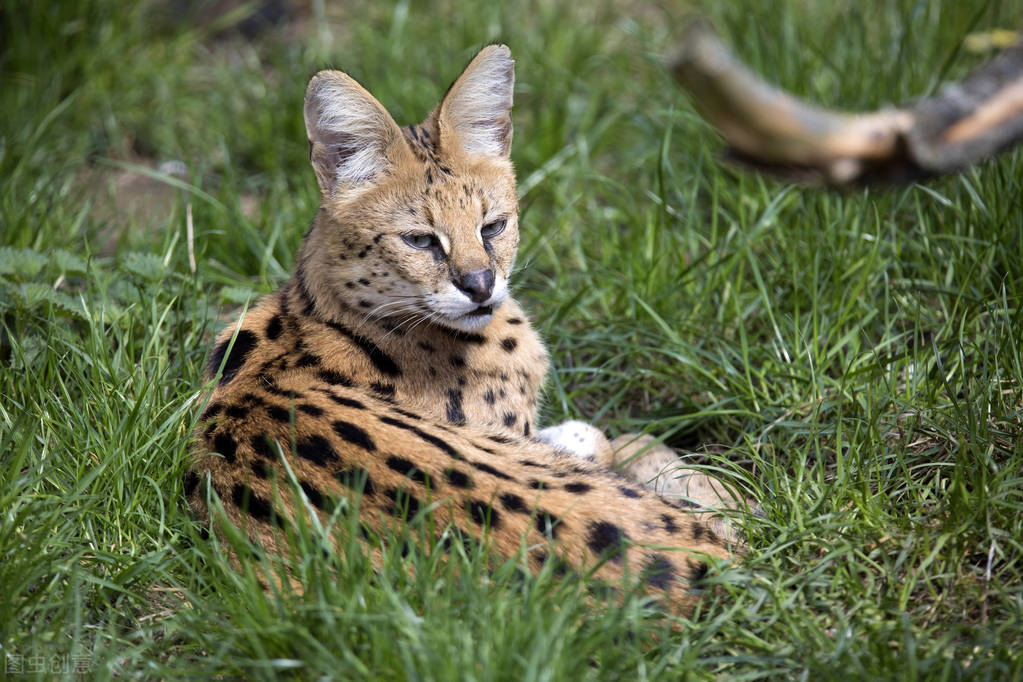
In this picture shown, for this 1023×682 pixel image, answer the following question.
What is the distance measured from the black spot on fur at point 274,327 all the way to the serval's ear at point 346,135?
1.65 feet

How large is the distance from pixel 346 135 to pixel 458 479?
1445 millimetres

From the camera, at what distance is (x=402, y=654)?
272 centimetres

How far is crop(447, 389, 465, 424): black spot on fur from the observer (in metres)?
3.79

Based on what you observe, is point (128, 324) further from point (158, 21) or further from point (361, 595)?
point (158, 21)

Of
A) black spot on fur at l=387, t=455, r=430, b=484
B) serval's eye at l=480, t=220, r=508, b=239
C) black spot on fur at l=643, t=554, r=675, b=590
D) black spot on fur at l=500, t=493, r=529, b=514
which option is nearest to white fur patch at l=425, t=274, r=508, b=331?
serval's eye at l=480, t=220, r=508, b=239

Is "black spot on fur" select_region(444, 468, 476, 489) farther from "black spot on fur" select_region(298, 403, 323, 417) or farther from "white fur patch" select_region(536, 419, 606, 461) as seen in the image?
"white fur patch" select_region(536, 419, 606, 461)

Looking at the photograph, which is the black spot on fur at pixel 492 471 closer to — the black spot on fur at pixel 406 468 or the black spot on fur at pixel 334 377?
the black spot on fur at pixel 406 468

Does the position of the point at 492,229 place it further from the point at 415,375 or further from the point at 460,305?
the point at 415,375

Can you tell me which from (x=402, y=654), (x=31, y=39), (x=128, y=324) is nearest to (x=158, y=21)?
(x=31, y=39)

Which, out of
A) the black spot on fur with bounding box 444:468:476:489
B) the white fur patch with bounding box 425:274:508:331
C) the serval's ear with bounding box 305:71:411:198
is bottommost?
the black spot on fur with bounding box 444:468:476:489

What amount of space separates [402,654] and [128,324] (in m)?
2.18

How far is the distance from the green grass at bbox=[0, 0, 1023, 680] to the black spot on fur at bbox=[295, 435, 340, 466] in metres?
0.24

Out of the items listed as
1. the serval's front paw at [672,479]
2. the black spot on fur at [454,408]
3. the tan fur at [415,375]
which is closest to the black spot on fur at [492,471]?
the tan fur at [415,375]

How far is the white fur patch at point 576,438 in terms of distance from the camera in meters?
4.05
